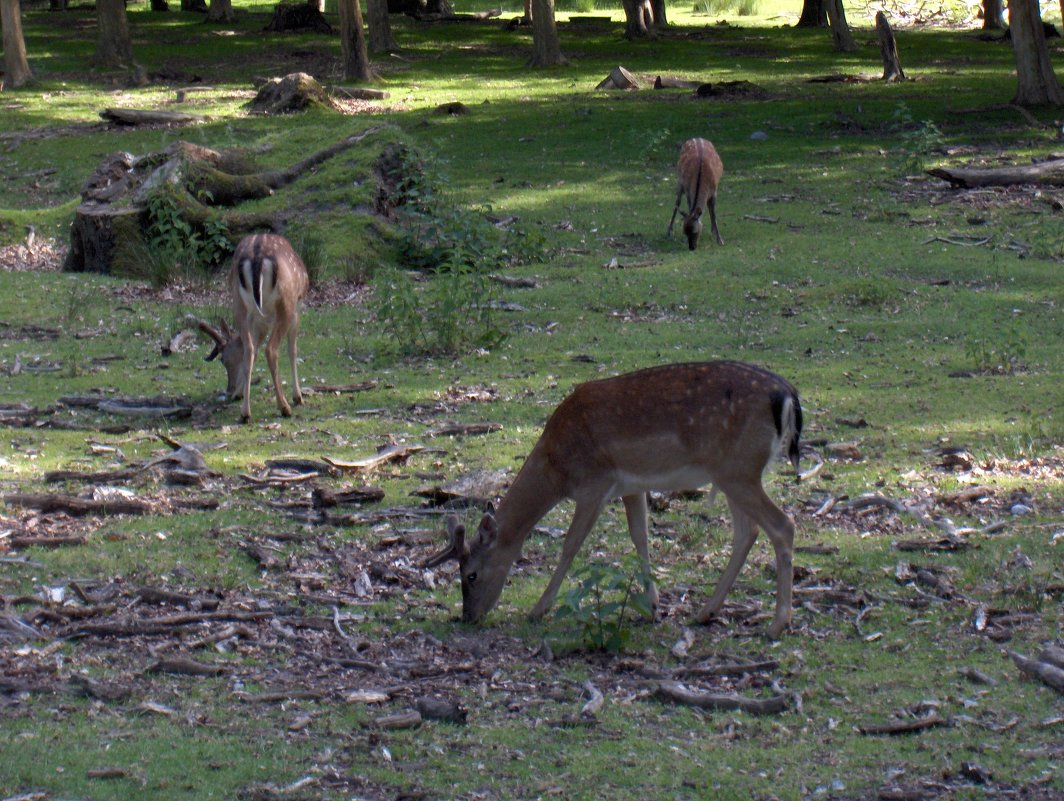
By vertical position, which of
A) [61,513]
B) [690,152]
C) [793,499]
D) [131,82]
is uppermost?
[131,82]

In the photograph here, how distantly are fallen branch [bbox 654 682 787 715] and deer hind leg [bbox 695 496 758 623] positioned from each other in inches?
40.6

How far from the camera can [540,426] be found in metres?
10.5

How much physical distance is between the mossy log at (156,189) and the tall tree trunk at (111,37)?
1672 cm

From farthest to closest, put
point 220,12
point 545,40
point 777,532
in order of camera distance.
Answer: point 220,12 → point 545,40 → point 777,532

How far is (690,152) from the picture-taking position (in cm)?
1900

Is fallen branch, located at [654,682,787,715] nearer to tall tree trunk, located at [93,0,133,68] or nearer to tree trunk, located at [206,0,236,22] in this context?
tall tree trunk, located at [93,0,133,68]

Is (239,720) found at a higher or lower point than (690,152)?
lower

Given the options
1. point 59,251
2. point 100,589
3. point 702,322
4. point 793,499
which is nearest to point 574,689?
point 100,589

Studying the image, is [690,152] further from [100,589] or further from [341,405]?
[100,589]

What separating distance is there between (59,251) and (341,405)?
26.2ft

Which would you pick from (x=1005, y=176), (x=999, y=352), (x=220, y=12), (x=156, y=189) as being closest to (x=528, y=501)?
(x=999, y=352)

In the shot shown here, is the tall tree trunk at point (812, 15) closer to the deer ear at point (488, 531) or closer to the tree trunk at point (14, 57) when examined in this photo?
the tree trunk at point (14, 57)

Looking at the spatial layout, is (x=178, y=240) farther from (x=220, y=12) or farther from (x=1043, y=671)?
(x=220, y=12)

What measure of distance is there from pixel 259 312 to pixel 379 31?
89.8 ft
